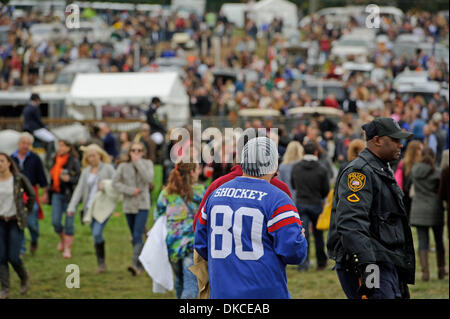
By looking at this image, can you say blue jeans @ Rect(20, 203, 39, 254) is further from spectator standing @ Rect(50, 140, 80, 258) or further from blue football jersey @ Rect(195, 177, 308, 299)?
blue football jersey @ Rect(195, 177, 308, 299)

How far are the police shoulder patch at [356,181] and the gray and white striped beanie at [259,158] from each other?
0.76 meters

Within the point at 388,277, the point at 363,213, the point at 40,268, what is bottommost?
the point at 40,268

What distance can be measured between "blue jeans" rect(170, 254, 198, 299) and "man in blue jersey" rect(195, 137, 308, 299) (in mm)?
2902

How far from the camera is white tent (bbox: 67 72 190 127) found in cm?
2525

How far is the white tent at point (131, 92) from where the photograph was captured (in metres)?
25.2

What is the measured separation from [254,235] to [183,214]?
3183 millimetres

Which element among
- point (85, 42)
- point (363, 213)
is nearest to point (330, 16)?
point (85, 42)

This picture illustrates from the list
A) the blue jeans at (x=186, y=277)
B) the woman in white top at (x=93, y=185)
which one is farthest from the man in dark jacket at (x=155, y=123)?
the blue jeans at (x=186, y=277)

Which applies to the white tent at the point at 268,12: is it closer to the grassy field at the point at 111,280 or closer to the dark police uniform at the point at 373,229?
the grassy field at the point at 111,280

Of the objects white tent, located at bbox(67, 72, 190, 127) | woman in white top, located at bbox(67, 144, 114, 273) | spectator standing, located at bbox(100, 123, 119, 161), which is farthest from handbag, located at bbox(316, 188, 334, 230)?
white tent, located at bbox(67, 72, 190, 127)

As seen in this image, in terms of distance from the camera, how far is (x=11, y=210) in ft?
31.7

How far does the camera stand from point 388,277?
229 inches
